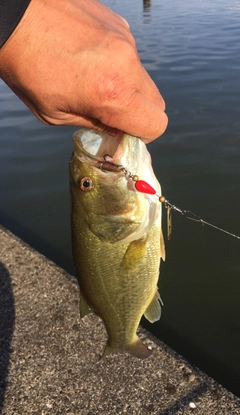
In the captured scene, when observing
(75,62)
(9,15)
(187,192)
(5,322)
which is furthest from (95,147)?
(187,192)

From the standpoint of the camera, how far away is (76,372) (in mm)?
3062

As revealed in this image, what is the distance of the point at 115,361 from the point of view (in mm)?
3123

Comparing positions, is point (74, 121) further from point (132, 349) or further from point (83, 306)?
point (132, 349)

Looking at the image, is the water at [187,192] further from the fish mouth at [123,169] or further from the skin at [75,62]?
the skin at [75,62]

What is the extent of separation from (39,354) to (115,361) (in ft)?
1.83

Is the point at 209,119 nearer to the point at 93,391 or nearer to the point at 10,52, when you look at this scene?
the point at 93,391

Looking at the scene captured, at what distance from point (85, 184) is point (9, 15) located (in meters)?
0.94

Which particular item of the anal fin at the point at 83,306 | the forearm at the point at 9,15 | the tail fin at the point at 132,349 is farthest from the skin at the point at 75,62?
the tail fin at the point at 132,349

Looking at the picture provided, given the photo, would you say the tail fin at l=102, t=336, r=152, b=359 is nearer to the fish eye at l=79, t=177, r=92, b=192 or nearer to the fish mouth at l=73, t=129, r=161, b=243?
the fish mouth at l=73, t=129, r=161, b=243

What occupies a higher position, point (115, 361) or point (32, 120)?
point (115, 361)

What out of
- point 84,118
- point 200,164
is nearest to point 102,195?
point 84,118

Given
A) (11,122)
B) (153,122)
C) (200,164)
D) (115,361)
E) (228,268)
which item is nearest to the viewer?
(153,122)

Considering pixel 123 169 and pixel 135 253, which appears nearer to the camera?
pixel 123 169

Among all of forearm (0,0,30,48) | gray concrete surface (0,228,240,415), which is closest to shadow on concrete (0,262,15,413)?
gray concrete surface (0,228,240,415)
